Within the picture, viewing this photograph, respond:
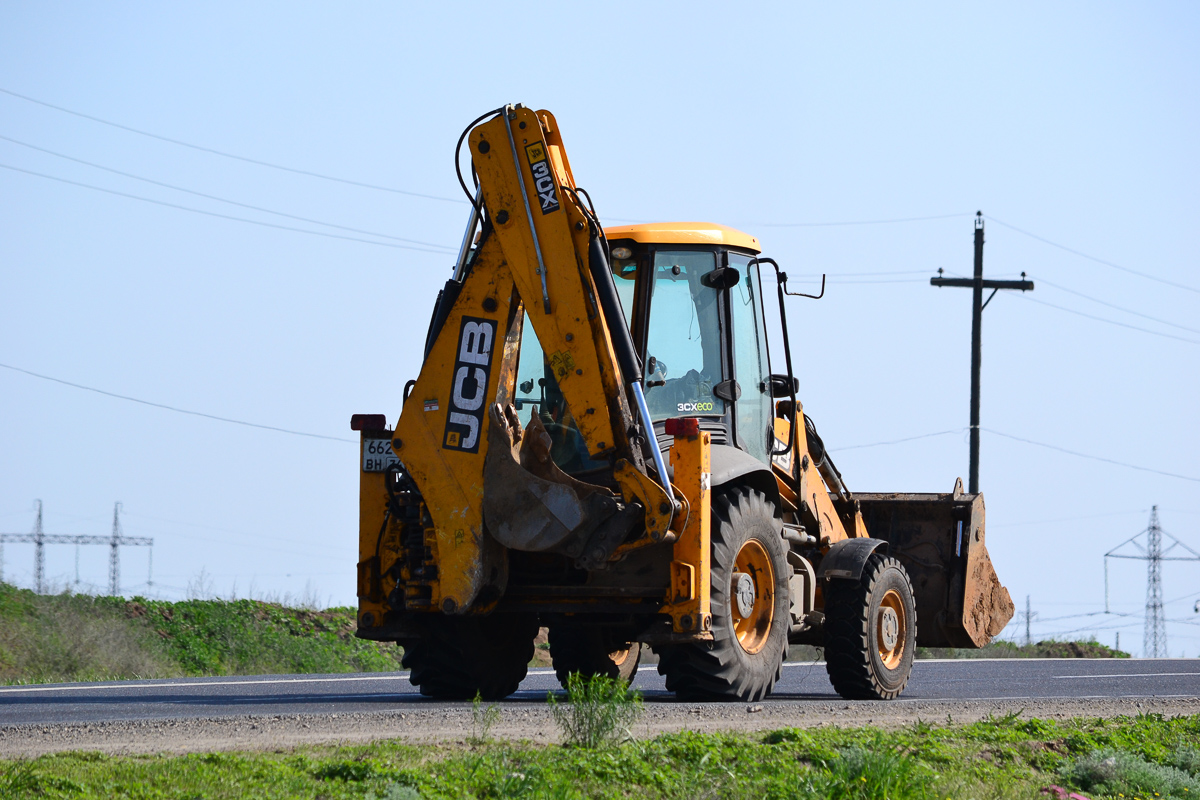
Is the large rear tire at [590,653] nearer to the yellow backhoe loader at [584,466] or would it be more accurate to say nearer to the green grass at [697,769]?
the yellow backhoe loader at [584,466]

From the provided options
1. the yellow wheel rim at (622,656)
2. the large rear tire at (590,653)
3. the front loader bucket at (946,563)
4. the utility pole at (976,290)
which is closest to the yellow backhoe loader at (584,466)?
the large rear tire at (590,653)

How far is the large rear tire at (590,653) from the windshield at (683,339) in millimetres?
1999

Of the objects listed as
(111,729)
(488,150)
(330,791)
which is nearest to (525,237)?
(488,150)

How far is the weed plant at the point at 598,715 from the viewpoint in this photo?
283 inches

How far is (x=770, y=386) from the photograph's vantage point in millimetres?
11625

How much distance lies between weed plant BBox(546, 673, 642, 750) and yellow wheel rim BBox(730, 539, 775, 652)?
2778 mm

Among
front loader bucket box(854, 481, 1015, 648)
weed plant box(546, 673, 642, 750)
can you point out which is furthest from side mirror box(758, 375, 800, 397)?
weed plant box(546, 673, 642, 750)

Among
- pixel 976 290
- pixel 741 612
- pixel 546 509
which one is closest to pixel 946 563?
pixel 741 612

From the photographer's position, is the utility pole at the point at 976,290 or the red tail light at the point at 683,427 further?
the utility pole at the point at 976,290

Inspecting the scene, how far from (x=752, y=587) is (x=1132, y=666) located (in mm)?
12288

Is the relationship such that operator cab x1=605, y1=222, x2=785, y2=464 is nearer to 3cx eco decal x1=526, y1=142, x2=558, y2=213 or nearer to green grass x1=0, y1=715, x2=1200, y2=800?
3cx eco decal x1=526, y1=142, x2=558, y2=213

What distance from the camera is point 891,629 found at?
1225 centimetres

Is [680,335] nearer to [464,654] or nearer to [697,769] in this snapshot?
[464,654]

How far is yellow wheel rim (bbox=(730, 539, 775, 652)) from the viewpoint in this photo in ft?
33.8
